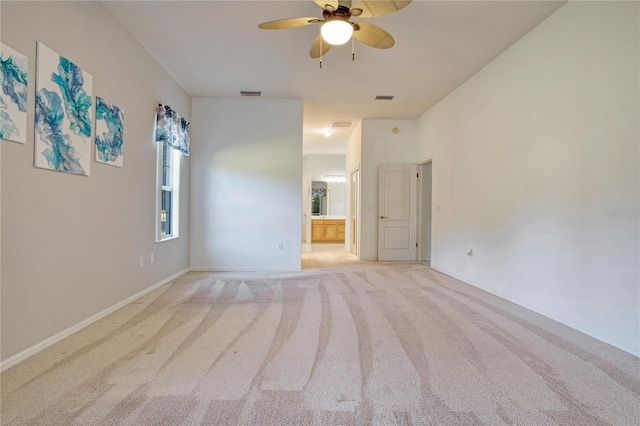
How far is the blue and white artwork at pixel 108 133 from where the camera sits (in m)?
2.95

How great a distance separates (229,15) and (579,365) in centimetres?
411

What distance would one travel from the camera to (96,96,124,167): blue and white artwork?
2945mm

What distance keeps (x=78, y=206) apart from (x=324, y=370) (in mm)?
2411

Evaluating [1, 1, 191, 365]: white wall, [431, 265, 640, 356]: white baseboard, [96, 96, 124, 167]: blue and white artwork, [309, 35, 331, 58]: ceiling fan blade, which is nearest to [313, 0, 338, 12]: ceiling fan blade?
[309, 35, 331, 58]: ceiling fan blade

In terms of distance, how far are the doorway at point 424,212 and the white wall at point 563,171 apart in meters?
2.09

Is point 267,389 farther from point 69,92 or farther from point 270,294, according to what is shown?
point 69,92

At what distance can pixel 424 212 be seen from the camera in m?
6.82

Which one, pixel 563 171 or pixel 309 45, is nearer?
pixel 563 171

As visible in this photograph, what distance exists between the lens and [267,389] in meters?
1.85

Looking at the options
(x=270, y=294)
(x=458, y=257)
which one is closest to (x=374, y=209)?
(x=458, y=257)

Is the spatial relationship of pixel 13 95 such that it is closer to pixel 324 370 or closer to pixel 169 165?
pixel 324 370

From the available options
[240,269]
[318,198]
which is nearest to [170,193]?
[240,269]

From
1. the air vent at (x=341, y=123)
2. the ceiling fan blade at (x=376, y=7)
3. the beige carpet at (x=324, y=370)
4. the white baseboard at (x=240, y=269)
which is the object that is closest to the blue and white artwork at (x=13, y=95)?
the beige carpet at (x=324, y=370)

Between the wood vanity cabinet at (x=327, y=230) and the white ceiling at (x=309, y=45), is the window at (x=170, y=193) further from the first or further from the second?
the wood vanity cabinet at (x=327, y=230)
